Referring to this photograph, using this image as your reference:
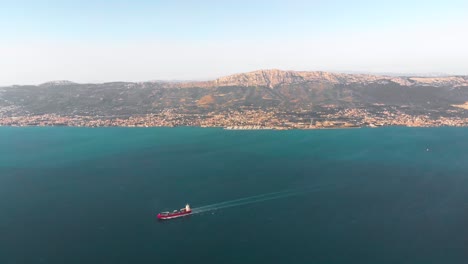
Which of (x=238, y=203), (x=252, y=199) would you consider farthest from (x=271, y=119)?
(x=238, y=203)

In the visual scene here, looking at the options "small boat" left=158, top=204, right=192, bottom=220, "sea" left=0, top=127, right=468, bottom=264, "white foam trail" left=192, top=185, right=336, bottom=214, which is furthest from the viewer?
"white foam trail" left=192, top=185, right=336, bottom=214

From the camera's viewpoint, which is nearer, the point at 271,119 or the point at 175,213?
the point at 175,213

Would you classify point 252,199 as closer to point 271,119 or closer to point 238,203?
point 238,203

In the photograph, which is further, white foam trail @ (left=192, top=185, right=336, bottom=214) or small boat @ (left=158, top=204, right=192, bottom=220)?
white foam trail @ (left=192, top=185, right=336, bottom=214)

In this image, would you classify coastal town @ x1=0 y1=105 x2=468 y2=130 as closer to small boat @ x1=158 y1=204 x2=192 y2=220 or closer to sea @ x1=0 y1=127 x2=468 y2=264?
sea @ x1=0 y1=127 x2=468 y2=264

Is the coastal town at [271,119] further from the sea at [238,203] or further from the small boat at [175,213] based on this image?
the small boat at [175,213]

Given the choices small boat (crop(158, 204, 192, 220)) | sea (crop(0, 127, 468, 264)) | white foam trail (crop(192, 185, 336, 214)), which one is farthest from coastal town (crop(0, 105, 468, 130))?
small boat (crop(158, 204, 192, 220))
